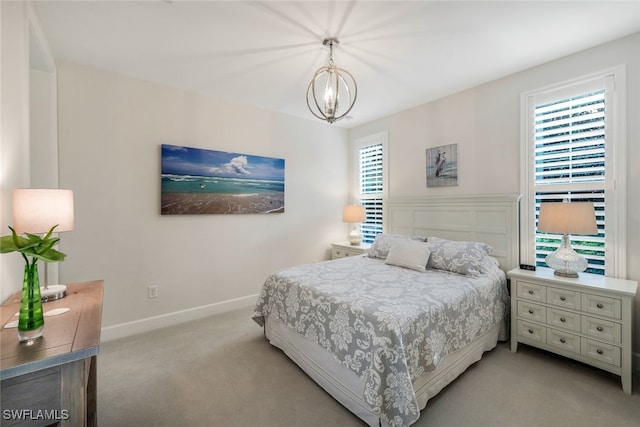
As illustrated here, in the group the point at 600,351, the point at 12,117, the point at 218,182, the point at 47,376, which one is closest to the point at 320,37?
the point at 218,182

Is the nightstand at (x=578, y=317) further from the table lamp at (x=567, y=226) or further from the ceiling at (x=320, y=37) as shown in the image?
the ceiling at (x=320, y=37)

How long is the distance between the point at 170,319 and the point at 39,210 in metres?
2.00

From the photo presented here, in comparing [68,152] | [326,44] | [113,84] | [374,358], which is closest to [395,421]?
[374,358]

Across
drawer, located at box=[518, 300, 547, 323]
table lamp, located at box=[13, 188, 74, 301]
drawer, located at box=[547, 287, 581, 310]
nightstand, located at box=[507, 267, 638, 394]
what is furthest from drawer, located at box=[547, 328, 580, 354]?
table lamp, located at box=[13, 188, 74, 301]

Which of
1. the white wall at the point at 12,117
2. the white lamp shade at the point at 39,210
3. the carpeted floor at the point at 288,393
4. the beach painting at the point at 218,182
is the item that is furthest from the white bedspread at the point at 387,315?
the white wall at the point at 12,117

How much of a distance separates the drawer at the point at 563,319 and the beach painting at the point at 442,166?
5.31 feet

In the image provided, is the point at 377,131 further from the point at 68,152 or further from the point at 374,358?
the point at 68,152

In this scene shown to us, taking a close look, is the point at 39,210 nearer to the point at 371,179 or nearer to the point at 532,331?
the point at 532,331

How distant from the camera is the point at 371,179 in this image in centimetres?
443

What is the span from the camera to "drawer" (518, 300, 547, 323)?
7.48 ft

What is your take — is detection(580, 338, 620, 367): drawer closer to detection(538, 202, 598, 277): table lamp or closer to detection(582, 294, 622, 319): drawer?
detection(582, 294, 622, 319): drawer

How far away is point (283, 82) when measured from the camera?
298 centimetres

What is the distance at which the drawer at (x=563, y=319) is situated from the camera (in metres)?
2.12

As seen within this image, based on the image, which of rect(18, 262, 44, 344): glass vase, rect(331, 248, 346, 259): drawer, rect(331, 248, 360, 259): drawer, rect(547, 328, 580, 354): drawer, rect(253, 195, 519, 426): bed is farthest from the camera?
rect(331, 248, 346, 259): drawer
